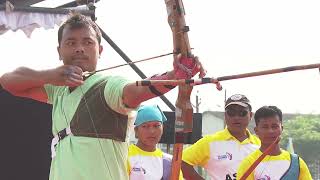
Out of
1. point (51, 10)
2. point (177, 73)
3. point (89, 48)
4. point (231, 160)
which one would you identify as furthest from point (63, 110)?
point (51, 10)

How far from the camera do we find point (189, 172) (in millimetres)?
3736

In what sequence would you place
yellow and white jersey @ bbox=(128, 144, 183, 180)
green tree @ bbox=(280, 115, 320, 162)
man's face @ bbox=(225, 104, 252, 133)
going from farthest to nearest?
green tree @ bbox=(280, 115, 320, 162)
man's face @ bbox=(225, 104, 252, 133)
yellow and white jersey @ bbox=(128, 144, 183, 180)

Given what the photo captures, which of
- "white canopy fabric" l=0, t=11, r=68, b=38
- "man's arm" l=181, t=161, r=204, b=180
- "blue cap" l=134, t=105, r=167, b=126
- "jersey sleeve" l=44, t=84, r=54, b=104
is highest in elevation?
"white canopy fabric" l=0, t=11, r=68, b=38

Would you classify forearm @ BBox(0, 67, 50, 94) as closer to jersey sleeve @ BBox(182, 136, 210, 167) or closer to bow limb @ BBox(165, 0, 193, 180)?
bow limb @ BBox(165, 0, 193, 180)

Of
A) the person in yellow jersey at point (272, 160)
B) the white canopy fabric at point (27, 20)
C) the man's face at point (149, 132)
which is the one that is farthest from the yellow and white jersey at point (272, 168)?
the white canopy fabric at point (27, 20)

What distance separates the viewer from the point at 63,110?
2.11m

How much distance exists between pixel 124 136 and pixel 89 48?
369 millimetres

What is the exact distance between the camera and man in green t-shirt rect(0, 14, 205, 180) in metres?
1.92

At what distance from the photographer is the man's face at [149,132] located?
141 inches

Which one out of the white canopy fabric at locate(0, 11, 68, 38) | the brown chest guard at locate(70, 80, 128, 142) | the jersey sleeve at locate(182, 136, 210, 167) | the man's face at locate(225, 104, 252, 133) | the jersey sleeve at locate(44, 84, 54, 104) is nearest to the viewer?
the brown chest guard at locate(70, 80, 128, 142)

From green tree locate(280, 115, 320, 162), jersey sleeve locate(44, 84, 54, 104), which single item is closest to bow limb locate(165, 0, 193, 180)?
jersey sleeve locate(44, 84, 54, 104)

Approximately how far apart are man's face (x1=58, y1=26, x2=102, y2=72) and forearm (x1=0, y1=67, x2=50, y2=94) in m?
0.12

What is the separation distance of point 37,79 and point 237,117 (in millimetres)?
1934

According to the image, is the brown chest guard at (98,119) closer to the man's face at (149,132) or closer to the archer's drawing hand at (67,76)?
the archer's drawing hand at (67,76)
